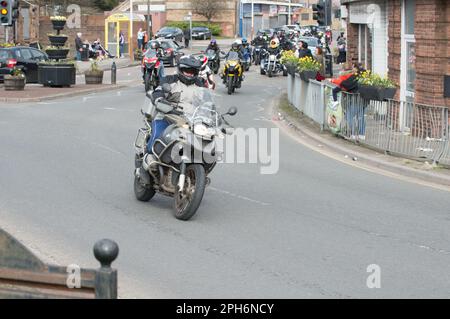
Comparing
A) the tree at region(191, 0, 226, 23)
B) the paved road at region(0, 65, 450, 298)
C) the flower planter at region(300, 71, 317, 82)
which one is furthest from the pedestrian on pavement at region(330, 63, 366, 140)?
the tree at region(191, 0, 226, 23)

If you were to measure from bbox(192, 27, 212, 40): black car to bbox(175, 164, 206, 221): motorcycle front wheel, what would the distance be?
72.9 meters

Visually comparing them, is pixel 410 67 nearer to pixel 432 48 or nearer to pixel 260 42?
pixel 432 48

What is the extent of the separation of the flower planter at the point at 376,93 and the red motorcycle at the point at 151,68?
14.3 meters

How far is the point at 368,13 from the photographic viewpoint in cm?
2648

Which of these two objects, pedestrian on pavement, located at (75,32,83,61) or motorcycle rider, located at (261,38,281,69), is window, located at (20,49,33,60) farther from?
pedestrian on pavement, located at (75,32,83,61)

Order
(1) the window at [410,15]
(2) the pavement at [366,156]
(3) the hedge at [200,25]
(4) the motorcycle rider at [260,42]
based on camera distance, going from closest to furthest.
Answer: (2) the pavement at [366,156] → (1) the window at [410,15] → (4) the motorcycle rider at [260,42] → (3) the hedge at [200,25]

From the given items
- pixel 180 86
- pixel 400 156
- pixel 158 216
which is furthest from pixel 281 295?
pixel 400 156

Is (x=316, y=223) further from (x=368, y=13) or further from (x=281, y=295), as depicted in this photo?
(x=368, y=13)

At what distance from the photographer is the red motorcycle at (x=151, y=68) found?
31.3 m

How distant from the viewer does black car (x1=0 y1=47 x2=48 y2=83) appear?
33.7m

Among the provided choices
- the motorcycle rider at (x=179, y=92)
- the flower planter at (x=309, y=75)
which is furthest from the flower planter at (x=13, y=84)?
the motorcycle rider at (x=179, y=92)

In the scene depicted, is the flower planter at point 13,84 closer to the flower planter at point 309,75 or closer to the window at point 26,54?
the window at point 26,54

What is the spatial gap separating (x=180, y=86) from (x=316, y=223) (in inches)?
92.0

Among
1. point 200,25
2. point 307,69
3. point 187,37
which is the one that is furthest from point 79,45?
point 200,25
